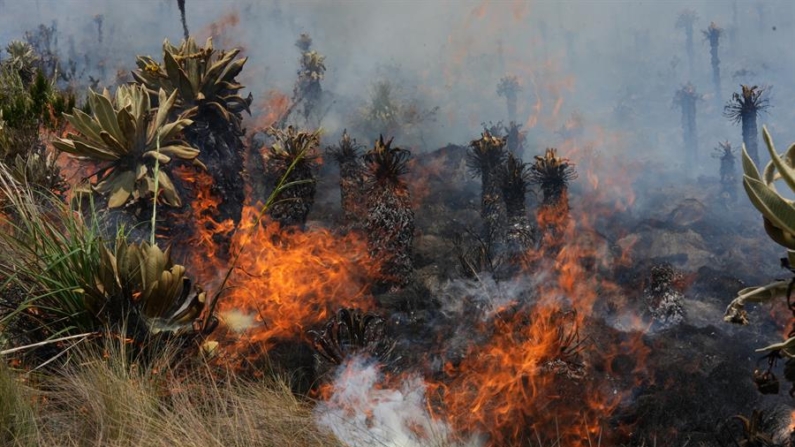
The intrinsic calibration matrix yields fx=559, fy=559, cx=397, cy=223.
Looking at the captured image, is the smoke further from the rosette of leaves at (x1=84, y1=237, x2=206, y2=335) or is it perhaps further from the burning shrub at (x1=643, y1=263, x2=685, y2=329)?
the burning shrub at (x1=643, y1=263, x2=685, y2=329)

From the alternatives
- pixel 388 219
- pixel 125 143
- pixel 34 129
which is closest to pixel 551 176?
pixel 388 219

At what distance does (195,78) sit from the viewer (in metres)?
10.4

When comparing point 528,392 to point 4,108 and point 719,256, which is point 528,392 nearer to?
point 4,108

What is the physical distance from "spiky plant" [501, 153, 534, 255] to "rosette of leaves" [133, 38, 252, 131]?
7.95 metres

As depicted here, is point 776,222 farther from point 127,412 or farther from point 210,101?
point 210,101

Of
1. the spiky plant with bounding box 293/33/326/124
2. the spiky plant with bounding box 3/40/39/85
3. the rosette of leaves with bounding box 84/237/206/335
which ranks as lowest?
the rosette of leaves with bounding box 84/237/206/335

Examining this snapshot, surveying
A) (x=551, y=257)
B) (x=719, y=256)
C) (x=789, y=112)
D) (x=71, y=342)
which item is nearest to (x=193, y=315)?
(x=71, y=342)

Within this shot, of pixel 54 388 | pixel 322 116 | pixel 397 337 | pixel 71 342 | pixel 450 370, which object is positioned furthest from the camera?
pixel 322 116

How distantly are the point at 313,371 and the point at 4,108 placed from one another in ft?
24.2

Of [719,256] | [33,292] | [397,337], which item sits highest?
[33,292]

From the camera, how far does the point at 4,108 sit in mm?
9914

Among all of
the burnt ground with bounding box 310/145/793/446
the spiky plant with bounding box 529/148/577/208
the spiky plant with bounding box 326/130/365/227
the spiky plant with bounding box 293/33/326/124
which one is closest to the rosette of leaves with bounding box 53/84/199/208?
the burnt ground with bounding box 310/145/793/446

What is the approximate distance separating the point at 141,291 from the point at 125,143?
395cm

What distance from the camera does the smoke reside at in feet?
14.6
